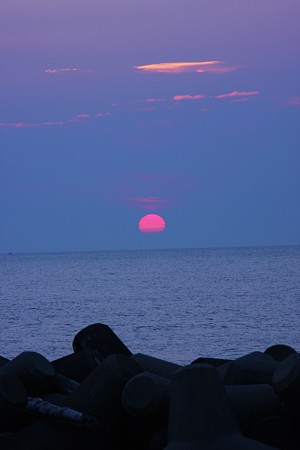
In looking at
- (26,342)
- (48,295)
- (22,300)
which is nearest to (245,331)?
(26,342)

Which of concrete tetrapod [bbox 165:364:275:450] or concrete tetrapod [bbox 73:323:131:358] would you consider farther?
concrete tetrapod [bbox 73:323:131:358]

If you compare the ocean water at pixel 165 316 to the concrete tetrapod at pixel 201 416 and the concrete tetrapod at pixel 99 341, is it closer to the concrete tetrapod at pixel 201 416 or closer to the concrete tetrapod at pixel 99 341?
the concrete tetrapod at pixel 99 341

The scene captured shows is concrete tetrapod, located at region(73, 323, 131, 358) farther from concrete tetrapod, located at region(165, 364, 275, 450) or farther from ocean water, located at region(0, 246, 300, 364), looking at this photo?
ocean water, located at region(0, 246, 300, 364)

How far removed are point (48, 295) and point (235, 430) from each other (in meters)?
49.7

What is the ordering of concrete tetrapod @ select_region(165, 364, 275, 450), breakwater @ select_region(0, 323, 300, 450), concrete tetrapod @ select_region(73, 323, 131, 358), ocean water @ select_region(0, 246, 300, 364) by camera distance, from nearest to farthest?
1. concrete tetrapod @ select_region(165, 364, 275, 450)
2. breakwater @ select_region(0, 323, 300, 450)
3. concrete tetrapod @ select_region(73, 323, 131, 358)
4. ocean water @ select_region(0, 246, 300, 364)

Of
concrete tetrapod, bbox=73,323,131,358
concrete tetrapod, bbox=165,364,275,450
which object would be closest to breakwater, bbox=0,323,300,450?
concrete tetrapod, bbox=165,364,275,450

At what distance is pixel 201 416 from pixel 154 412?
25.9 inches

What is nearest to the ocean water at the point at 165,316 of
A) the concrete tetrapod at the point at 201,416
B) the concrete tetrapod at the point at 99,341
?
the concrete tetrapod at the point at 99,341

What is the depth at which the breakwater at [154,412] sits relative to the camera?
19.7ft

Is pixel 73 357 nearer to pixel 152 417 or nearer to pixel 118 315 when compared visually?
pixel 152 417

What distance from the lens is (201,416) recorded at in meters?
5.98

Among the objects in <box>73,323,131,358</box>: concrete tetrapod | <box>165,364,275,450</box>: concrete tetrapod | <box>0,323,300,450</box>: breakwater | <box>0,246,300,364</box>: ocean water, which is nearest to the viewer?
<box>165,364,275,450</box>: concrete tetrapod

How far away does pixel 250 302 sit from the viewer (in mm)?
44188

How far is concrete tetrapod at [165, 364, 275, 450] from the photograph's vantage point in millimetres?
5879
